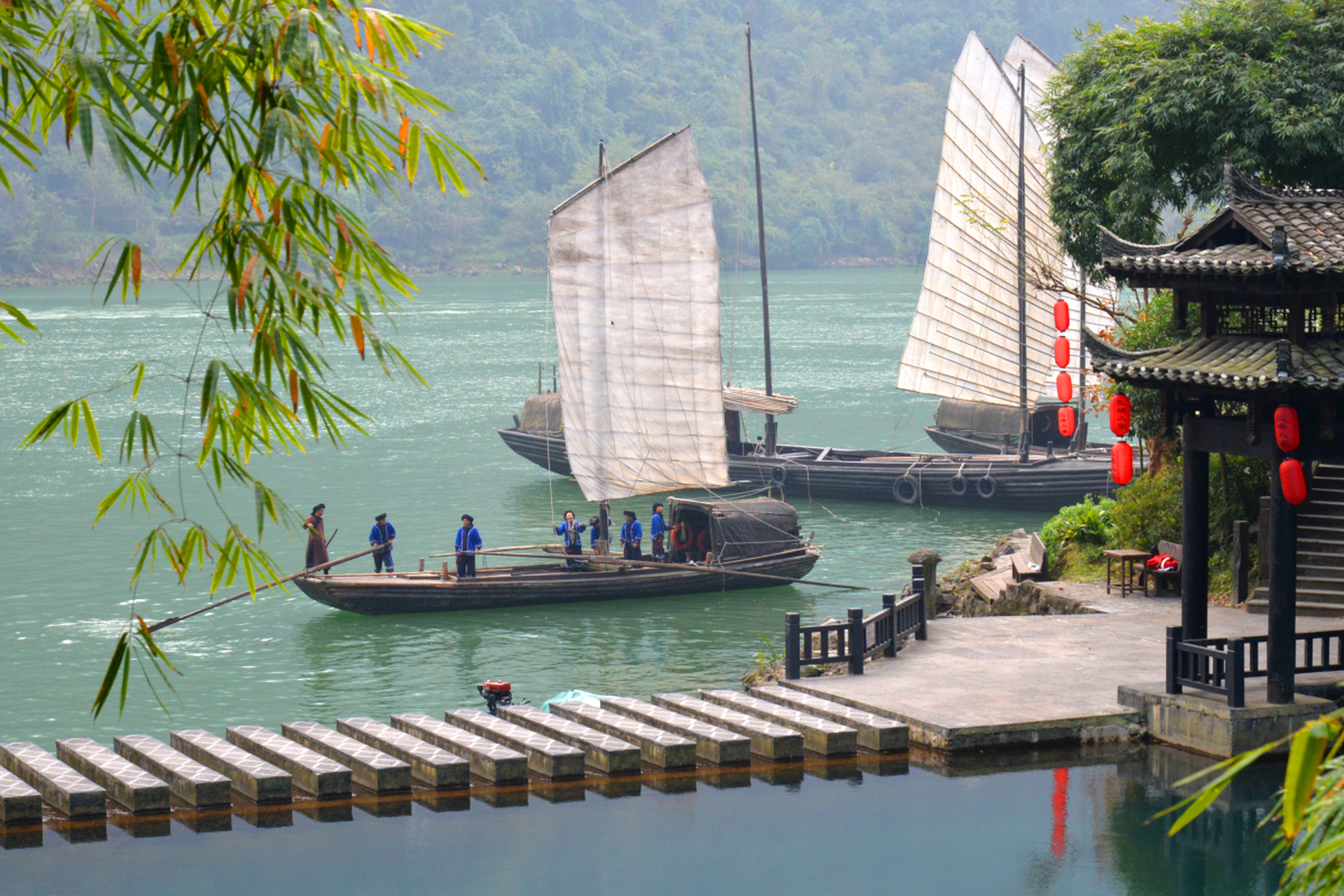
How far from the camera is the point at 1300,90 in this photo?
19922 millimetres

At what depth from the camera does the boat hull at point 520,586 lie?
25.3 metres

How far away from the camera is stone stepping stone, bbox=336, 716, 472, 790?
13.0m

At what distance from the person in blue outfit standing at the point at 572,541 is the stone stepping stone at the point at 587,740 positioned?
1133 centimetres

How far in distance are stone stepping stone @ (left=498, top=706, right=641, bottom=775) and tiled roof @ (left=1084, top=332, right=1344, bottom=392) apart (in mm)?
5784

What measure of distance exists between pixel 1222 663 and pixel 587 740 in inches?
229

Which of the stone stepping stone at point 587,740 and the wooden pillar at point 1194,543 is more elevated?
the wooden pillar at point 1194,543

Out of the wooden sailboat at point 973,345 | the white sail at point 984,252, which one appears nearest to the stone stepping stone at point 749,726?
the wooden sailboat at point 973,345

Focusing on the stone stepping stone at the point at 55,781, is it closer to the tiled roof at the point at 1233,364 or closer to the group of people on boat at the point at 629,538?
the tiled roof at the point at 1233,364

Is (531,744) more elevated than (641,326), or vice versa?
(641,326)

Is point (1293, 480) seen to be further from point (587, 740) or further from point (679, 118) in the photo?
point (679, 118)

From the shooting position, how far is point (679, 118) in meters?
154

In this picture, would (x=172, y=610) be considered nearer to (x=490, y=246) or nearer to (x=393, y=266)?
(x=393, y=266)

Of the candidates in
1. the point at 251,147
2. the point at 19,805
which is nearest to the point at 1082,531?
the point at 19,805

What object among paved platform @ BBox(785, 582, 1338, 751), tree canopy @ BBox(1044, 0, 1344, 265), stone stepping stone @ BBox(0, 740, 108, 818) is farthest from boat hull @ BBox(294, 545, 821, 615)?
stone stepping stone @ BBox(0, 740, 108, 818)
